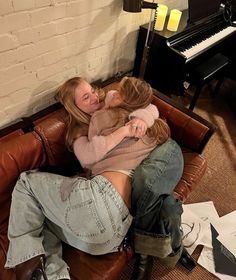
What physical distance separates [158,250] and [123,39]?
4.49 ft

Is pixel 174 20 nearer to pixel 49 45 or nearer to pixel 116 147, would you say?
pixel 49 45

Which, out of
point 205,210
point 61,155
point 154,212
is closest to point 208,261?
point 205,210

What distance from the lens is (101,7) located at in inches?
60.4

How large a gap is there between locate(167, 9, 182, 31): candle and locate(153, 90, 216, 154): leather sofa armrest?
65 cm

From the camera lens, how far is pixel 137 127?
1241 millimetres

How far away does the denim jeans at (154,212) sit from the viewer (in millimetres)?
1131

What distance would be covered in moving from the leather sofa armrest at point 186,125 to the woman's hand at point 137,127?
0.39 meters

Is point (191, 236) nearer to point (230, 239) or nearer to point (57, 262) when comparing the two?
point (230, 239)

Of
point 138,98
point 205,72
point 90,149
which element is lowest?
point 205,72

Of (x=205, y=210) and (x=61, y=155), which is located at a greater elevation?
(x=61, y=155)

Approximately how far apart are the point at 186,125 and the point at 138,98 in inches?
15.0

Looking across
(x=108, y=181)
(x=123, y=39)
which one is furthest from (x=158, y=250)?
(x=123, y=39)

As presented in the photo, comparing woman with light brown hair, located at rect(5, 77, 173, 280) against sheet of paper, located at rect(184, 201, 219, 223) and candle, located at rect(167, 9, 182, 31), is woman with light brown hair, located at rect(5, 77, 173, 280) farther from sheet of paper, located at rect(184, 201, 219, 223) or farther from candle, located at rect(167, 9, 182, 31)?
candle, located at rect(167, 9, 182, 31)

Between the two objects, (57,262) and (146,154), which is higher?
(146,154)
